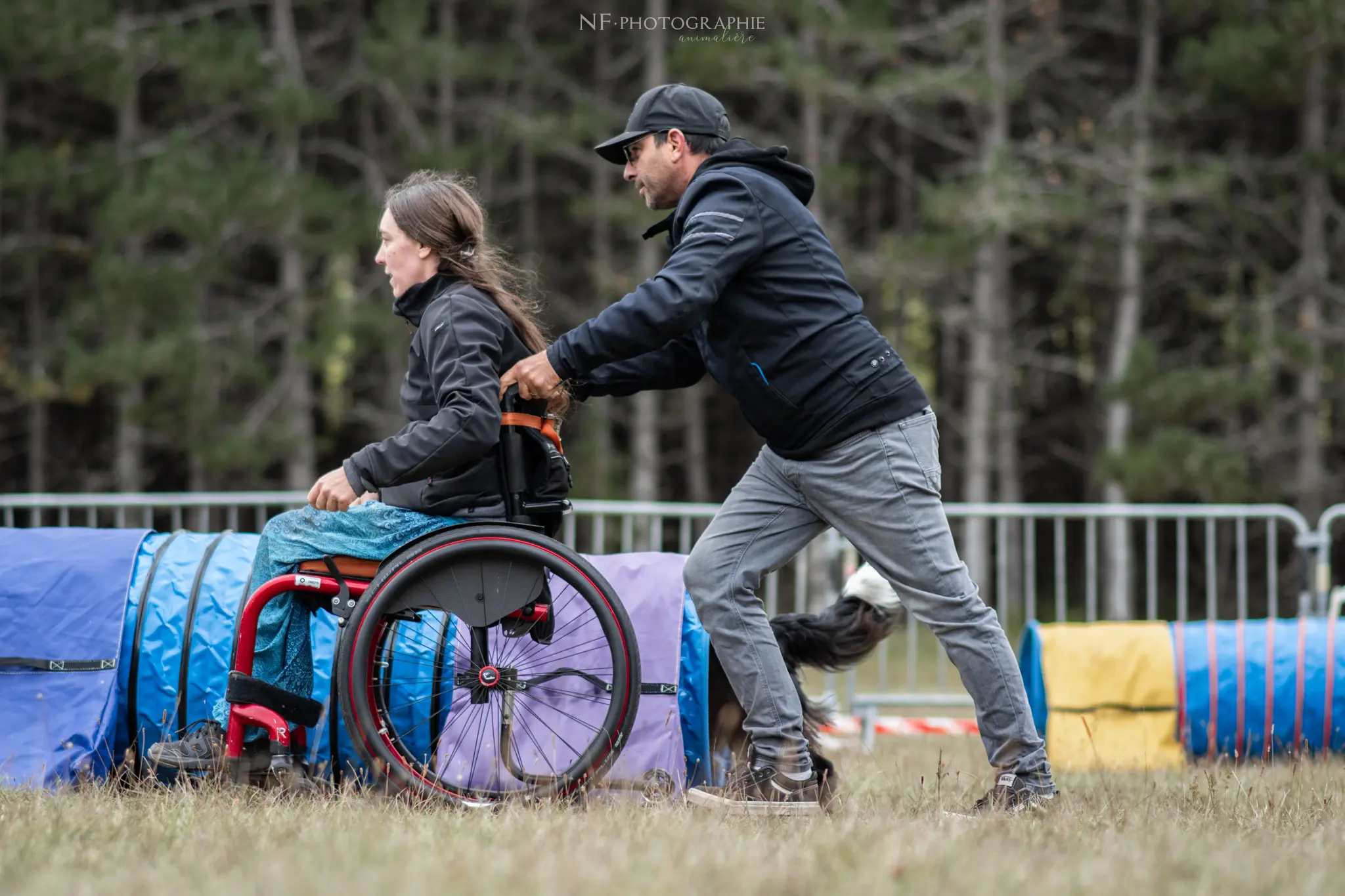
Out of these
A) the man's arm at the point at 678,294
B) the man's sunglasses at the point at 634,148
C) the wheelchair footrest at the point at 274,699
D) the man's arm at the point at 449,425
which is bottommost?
the wheelchair footrest at the point at 274,699

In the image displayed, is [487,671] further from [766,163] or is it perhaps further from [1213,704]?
[1213,704]

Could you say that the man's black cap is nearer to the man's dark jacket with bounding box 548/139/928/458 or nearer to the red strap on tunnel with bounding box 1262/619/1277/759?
the man's dark jacket with bounding box 548/139/928/458

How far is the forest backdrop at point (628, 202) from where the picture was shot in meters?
12.9

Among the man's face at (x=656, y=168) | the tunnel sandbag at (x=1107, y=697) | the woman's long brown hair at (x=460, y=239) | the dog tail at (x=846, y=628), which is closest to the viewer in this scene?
the man's face at (x=656, y=168)

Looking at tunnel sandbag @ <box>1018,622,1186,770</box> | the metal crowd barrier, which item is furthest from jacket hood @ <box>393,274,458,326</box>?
tunnel sandbag @ <box>1018,622,1186,770</box>

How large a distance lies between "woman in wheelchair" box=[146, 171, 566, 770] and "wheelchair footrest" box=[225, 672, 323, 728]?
7 cm

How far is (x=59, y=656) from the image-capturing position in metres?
3.78

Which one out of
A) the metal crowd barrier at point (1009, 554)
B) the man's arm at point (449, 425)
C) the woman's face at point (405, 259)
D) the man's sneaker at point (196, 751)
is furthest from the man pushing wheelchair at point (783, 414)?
the man's sneaker at point (196, 751)

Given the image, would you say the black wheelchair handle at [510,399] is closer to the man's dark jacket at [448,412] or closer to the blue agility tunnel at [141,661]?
the man's dark jacket at [448,412]

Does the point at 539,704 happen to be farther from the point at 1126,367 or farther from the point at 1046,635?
the point at 1126,367

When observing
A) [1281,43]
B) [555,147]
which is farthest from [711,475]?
[1281,43]

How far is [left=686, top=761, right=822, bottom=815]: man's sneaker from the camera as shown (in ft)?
10.6

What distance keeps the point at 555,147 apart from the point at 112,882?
12510 millimetres

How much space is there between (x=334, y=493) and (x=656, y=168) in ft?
3.93
